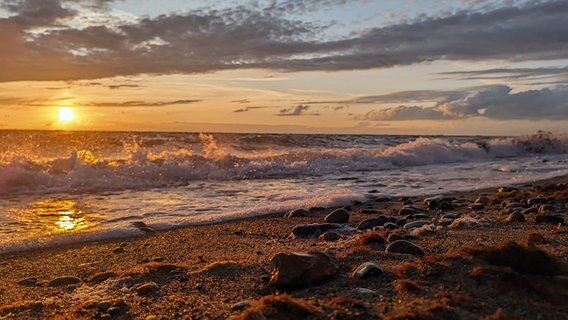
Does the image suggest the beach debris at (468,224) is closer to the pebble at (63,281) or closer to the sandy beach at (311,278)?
the sandy beach at (311,278)

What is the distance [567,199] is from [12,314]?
9947 mm

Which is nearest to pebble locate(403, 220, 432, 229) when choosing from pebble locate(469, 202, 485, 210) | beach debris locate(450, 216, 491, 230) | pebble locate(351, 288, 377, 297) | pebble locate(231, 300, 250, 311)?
beach debris locate(450, 216, 491, 230)

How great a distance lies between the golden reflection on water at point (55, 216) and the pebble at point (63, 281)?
3065 millimetres

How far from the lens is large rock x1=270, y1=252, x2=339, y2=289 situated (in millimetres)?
4344

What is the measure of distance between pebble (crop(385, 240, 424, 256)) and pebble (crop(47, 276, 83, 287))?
10.3 feet

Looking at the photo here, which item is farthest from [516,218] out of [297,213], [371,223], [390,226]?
[297,213]

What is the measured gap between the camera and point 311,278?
14.3ft

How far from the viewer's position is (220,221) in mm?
9531

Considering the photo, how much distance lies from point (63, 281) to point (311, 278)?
9.00 feet

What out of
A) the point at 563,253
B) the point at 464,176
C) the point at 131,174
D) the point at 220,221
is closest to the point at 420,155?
the point at 464,176

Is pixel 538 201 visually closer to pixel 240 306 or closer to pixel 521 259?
pixel 521 259

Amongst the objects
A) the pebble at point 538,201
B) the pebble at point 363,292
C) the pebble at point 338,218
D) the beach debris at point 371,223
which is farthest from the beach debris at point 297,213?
the pebble at point 363,292

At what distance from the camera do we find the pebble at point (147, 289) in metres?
4.65

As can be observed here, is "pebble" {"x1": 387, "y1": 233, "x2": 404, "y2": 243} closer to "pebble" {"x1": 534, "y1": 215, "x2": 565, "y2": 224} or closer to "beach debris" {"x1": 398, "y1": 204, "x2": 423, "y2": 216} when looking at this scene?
"pebble" {"x1": 534, "y1": 215, "x2": 565, "y2": 224}
